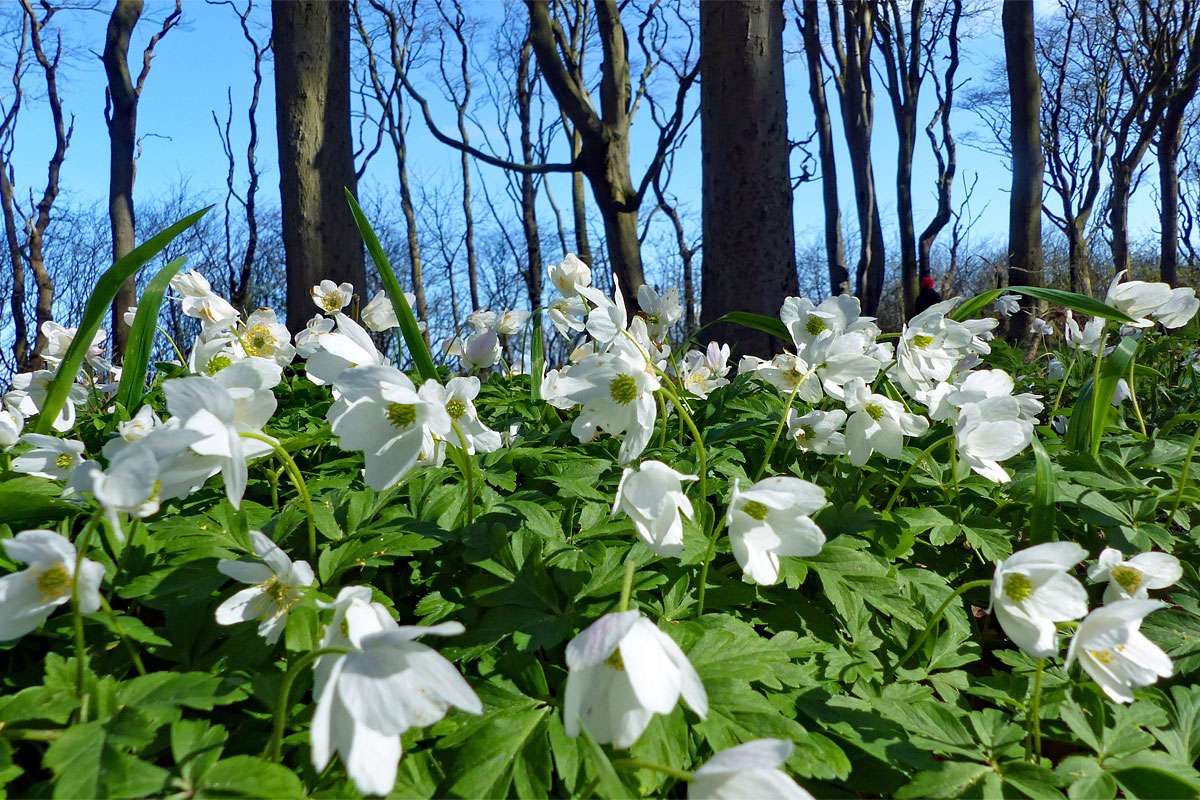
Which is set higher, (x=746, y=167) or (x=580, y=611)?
(x=746, y=167)

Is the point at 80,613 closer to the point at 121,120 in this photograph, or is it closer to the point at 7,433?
the point at 7,433

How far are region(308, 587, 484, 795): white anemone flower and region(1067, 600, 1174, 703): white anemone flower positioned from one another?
2.77 feet

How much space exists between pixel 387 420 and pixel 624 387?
41cm

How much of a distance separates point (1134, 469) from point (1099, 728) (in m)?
1.07

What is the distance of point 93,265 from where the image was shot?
86.2 feet

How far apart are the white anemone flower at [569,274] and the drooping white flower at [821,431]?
33.0 inches

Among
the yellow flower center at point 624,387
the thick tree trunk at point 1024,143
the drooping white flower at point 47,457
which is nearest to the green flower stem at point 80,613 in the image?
the drooping white flower at point 47,457

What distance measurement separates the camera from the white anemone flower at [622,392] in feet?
4.30

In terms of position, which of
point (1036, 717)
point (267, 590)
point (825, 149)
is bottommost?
point (1036, 717)

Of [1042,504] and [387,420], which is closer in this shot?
[387,420]

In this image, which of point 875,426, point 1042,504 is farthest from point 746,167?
point 1042,504

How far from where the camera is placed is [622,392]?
1.34 meters

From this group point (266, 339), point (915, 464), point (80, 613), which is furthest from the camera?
point (266, 339)

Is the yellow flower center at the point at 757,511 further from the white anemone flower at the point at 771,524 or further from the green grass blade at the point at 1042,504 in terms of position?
the green grass blade at the point at 1042,504
